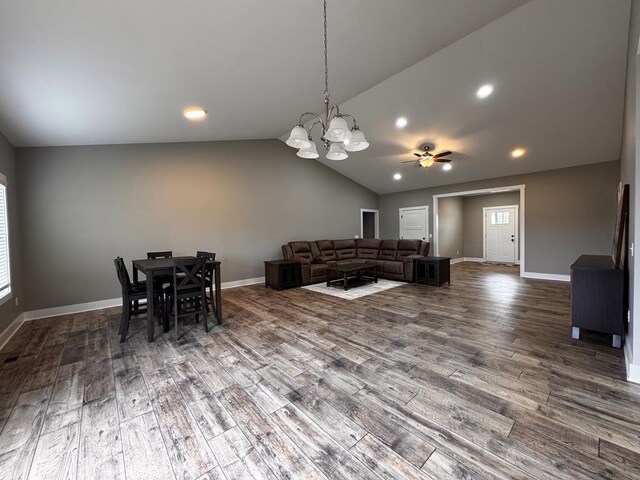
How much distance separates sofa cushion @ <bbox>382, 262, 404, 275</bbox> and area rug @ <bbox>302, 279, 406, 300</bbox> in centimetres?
28

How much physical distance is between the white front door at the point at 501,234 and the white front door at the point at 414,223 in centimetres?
286

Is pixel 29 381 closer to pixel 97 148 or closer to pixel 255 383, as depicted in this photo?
pixel 255 383

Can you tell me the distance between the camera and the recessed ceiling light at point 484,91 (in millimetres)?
3971

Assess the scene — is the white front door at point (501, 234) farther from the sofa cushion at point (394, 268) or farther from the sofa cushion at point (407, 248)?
the sofa cushion at point (394, 268)

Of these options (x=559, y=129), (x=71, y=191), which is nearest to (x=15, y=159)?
(x=71, y=191)

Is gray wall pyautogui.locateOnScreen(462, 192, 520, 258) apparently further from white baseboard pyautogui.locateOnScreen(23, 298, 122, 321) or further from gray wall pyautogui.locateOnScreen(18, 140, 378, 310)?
white baseboard pyautogui.locateOnScreen(23, 298, 122, 321)

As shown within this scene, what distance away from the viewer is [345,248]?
7734 millimetres

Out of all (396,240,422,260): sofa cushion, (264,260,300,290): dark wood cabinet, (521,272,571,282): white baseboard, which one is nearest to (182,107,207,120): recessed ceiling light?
(264,260,300,290): dark wood cabinet

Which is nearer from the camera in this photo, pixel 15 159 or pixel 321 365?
pixel 321 365

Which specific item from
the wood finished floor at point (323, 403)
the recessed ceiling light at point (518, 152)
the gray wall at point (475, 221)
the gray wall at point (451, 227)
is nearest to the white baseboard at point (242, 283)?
the wood finished floor at point (323, 403)

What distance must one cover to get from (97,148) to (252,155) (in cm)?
283

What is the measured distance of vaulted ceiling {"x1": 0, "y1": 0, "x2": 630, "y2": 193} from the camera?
218 cm

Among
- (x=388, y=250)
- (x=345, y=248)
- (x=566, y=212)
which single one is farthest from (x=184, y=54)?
(x=566, y=212)

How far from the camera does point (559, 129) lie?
15.5ft
